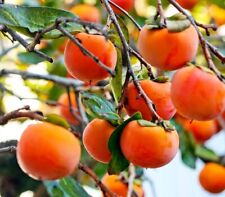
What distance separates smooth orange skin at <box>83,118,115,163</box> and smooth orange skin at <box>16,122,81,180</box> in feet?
0.20

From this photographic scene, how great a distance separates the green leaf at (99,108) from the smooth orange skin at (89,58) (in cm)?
4

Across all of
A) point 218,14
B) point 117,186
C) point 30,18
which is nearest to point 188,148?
point 218,14

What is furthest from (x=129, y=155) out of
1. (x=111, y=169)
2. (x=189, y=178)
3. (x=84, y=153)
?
(x=189, y=178)

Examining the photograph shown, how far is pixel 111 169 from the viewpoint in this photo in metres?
0.79

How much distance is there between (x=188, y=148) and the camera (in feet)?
5.73

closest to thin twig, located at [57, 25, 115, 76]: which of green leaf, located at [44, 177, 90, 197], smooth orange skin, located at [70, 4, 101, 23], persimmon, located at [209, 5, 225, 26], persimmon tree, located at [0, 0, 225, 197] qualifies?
persimmon tree, located at [0, 0, 225, 197]

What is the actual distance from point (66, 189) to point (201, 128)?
522mm

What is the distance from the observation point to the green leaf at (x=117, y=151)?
2.49 ft

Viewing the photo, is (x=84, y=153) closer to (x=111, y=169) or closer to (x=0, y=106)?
(x=0, y=106)

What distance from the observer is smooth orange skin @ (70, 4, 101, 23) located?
1550 millimetres

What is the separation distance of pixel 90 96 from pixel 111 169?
0.11 m

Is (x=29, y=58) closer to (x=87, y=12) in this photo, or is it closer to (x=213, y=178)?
(x=87, y=12)

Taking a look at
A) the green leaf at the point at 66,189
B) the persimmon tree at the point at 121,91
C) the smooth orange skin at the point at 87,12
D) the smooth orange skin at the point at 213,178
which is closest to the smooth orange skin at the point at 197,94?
the persimmon tree at the point at 121,91

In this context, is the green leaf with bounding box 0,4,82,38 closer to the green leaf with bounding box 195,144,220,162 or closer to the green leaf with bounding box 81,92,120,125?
the green leaf with bounding box 81,92,120,125
